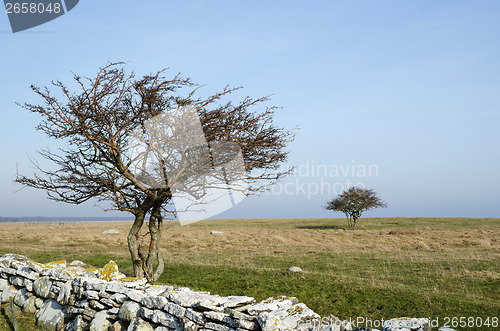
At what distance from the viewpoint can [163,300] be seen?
789 cm

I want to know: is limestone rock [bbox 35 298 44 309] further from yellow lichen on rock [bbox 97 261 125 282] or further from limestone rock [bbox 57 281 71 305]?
yellow lichen on rock [bbox 97 261 125 282]

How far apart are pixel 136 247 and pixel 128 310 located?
4.98 meters

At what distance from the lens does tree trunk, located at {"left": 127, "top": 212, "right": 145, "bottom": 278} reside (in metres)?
13.2

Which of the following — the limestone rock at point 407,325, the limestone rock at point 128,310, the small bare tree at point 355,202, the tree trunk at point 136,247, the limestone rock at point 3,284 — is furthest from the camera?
the small bare tree at point 355,202

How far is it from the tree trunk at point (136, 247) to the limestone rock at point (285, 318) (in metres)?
7.78

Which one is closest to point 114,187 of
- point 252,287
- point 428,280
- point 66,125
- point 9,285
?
point 66,125

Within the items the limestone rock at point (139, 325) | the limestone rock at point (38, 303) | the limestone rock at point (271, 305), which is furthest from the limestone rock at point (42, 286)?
the limestone rock at point (271, 305)

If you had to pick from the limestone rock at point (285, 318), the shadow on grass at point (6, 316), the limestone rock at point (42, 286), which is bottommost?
the shadow on grass at point (6, 316)

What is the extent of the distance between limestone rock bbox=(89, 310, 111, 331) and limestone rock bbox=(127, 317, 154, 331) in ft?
3.37

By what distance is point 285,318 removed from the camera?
667 cm

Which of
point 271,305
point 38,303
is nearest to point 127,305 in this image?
point 271,305

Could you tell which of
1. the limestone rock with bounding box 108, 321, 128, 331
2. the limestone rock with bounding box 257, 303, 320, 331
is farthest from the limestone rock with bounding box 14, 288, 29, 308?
the limestone rock with bounding box 257, 303, 320, 331

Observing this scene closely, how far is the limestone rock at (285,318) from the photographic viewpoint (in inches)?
249

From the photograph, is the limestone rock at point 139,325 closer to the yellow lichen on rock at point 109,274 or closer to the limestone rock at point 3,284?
the yellow lichen on rock at point 109,274
